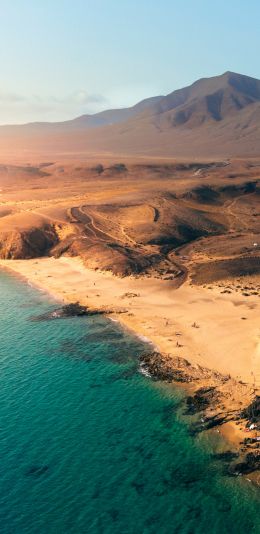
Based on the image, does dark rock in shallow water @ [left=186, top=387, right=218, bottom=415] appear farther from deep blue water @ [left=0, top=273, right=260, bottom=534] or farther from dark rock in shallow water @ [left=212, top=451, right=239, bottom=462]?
dark rock in shallow water @ [left=212, top=451, right=239, bottom=462]

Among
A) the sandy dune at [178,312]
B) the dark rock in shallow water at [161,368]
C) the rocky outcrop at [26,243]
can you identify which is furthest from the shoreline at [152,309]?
the rocky outcrop at [26,243]

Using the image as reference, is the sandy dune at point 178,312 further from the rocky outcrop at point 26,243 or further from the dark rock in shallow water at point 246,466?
the dark rock in shallow water at point 246,466

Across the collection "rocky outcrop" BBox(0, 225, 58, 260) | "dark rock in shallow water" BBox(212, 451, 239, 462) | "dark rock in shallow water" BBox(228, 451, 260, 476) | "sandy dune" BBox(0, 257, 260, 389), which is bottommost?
"dark rock in shallow water" BBox(228, 451, 260, 476)

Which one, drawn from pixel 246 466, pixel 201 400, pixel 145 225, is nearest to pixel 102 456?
pixel 246 466

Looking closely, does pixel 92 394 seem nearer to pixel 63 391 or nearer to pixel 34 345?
pixel 63 391

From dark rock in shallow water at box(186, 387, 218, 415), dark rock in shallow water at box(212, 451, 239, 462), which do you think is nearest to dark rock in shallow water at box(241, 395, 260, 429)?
dark rock in shallow water at box(186, 387, 218, 415)
